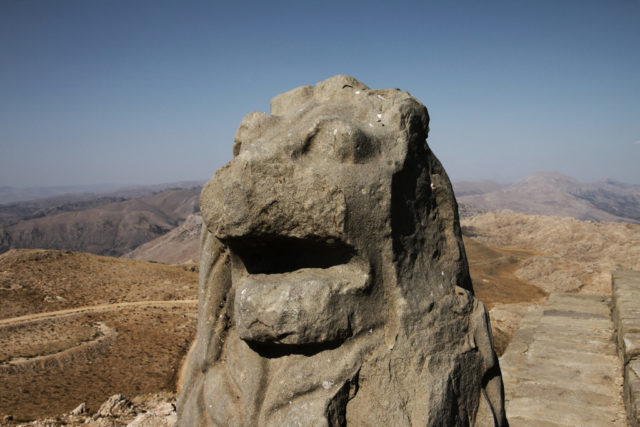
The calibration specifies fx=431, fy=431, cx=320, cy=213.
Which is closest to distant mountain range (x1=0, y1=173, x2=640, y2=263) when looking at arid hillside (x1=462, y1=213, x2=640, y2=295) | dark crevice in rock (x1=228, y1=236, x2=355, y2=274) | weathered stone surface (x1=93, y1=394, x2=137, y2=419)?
arid hillside (x1=462, y1=213, x2=640, y2=295)

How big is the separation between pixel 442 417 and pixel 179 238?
50338 millimetres

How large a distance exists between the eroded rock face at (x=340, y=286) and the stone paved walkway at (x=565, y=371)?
9.58 feet

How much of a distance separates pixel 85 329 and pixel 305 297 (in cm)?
986

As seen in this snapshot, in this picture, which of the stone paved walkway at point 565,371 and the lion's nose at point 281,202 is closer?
the lion's nose at point 281,202

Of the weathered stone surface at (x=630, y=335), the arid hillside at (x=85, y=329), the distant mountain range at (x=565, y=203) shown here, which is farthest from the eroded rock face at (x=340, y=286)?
the distant mountain range at (x=565, y=203)

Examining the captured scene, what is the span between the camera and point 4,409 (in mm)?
6121

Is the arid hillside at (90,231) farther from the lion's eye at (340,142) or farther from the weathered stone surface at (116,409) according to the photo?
the lion's eye at (340,142)

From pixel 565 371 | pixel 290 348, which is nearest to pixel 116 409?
pixel 290 348

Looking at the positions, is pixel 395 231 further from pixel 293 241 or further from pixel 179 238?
pixel 179 238

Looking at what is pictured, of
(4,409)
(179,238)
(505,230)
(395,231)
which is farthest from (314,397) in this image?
(179,238)

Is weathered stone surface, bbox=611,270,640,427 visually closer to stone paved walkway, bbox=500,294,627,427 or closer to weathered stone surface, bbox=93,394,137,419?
stone paved walkway, bbox=500,294,627,427

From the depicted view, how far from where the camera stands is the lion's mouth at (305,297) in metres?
2.07

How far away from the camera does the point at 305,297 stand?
6.83 ft

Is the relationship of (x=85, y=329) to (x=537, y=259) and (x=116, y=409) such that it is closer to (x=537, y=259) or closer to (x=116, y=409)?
(x=116, y=409)
